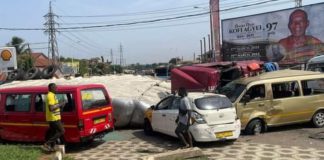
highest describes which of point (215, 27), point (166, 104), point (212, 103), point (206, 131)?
point (215, 27)

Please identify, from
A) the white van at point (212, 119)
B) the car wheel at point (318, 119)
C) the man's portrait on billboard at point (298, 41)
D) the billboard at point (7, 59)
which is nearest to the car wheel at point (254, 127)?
the white van at point (212, 119)

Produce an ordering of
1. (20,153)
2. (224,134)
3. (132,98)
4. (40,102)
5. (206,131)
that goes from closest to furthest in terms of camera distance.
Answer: (20,153) < (206,131) < (224,134) < (40,102) < (132,98)

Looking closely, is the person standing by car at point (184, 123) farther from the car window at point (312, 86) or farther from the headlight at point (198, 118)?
the car window at point (312, 86)

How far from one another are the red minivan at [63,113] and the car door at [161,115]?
147 cm

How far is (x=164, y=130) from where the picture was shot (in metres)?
14.6

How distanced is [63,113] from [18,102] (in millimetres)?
1909

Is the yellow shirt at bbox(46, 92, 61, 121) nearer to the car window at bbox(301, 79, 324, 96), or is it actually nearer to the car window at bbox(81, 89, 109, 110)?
the car window at bbox(81, 89, 109, 110)

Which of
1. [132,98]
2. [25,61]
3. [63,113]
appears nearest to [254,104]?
[132,98]

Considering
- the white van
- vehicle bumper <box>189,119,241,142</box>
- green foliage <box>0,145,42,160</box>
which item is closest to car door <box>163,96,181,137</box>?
the white van

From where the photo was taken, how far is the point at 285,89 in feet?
52.0

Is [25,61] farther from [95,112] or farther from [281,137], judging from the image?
[281,137]

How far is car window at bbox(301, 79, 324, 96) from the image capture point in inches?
627

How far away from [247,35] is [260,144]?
2173 cm

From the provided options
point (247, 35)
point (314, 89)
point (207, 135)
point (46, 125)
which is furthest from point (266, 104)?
point (247, 35)
